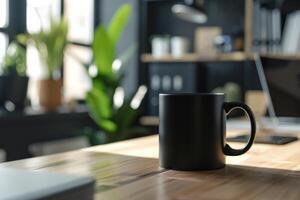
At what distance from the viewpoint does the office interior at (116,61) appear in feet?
9.55

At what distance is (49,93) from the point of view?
3080 mm

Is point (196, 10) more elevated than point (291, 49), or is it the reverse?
point (196, 10)

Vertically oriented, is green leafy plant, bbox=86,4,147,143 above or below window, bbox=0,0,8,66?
below

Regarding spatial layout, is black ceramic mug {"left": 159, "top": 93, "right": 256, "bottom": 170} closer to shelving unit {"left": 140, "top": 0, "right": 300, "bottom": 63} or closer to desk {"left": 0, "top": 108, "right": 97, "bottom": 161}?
desk {"left": 0, "top": 108, "right": 97, "bottom": 161}

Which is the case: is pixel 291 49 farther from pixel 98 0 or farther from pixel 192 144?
pixel 192 144

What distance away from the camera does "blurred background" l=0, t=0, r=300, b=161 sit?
2.95 metres

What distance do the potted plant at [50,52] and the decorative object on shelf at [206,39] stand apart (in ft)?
4.08

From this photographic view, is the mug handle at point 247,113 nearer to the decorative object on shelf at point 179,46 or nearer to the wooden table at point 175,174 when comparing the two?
the wooden table at point 175,174

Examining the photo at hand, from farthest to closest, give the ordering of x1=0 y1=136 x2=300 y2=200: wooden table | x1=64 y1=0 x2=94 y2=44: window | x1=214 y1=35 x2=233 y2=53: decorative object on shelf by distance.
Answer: x1=64 y1=0 x2=94 y2=44: window, x1=214 y1=35 x2=233 y2=53: decorative object on shelf, x1=0 y1=136 x2=300 y2=200: wooden table

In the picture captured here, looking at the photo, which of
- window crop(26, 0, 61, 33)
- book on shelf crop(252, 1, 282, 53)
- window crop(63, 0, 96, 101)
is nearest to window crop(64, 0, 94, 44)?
window crop(63, 0, 96, 101)

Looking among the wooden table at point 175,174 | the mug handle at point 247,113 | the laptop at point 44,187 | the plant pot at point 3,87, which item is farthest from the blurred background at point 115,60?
the laptop at point 44,187

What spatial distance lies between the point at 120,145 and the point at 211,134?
0.41 m

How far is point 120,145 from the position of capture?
1.10 meters

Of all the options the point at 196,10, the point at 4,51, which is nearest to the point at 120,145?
the point at 4,51
